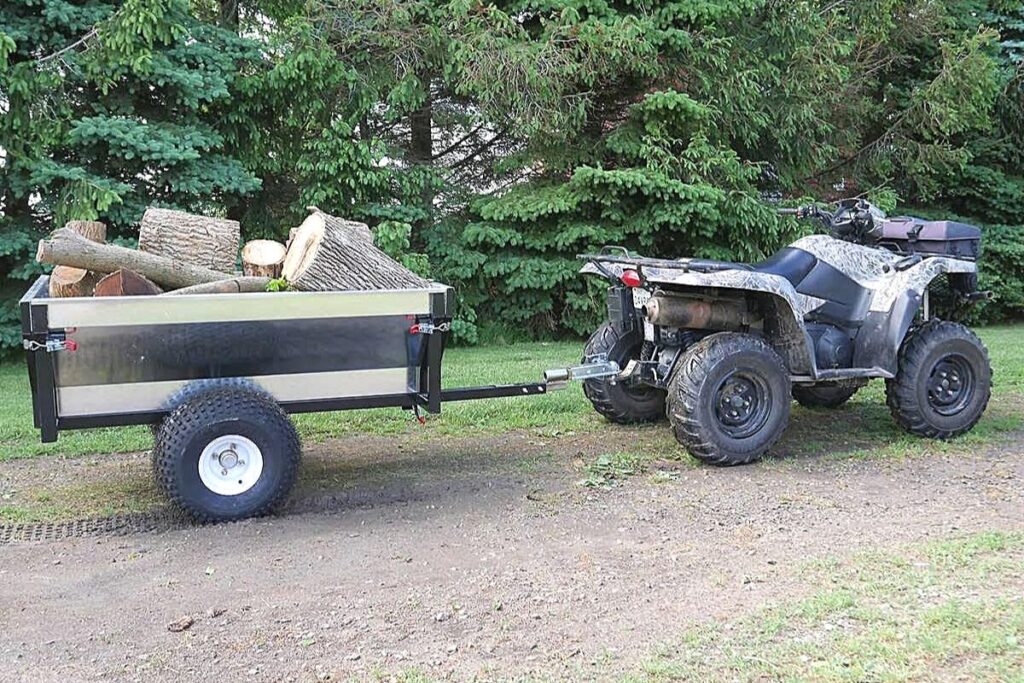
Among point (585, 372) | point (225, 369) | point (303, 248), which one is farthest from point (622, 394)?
point (225, 369)

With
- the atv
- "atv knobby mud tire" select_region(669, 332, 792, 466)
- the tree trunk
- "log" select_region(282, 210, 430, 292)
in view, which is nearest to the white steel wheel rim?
"log" select_region(282, 210, 430, 292)

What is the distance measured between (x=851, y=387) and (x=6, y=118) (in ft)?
27.5

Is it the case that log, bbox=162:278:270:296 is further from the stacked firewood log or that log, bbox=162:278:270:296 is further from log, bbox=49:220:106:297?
log, bbox=49:220:106:297

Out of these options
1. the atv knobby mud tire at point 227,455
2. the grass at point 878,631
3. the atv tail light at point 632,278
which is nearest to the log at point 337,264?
the atv knobby mud tire at point 227,455

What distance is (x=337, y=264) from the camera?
552 centimetres

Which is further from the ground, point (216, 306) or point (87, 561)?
point (216, 306)

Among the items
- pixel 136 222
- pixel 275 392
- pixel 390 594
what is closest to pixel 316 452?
pixel 275 392

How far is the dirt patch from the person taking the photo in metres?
3.62

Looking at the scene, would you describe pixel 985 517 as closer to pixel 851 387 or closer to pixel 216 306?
pixel 851 387

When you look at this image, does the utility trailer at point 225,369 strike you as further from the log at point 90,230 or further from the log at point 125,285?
the log at point 90,230

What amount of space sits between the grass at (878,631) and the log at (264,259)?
11.8ft

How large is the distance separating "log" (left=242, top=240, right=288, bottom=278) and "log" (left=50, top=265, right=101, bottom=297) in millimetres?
902

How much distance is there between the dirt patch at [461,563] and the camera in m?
3.62

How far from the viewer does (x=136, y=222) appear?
10.6 m
